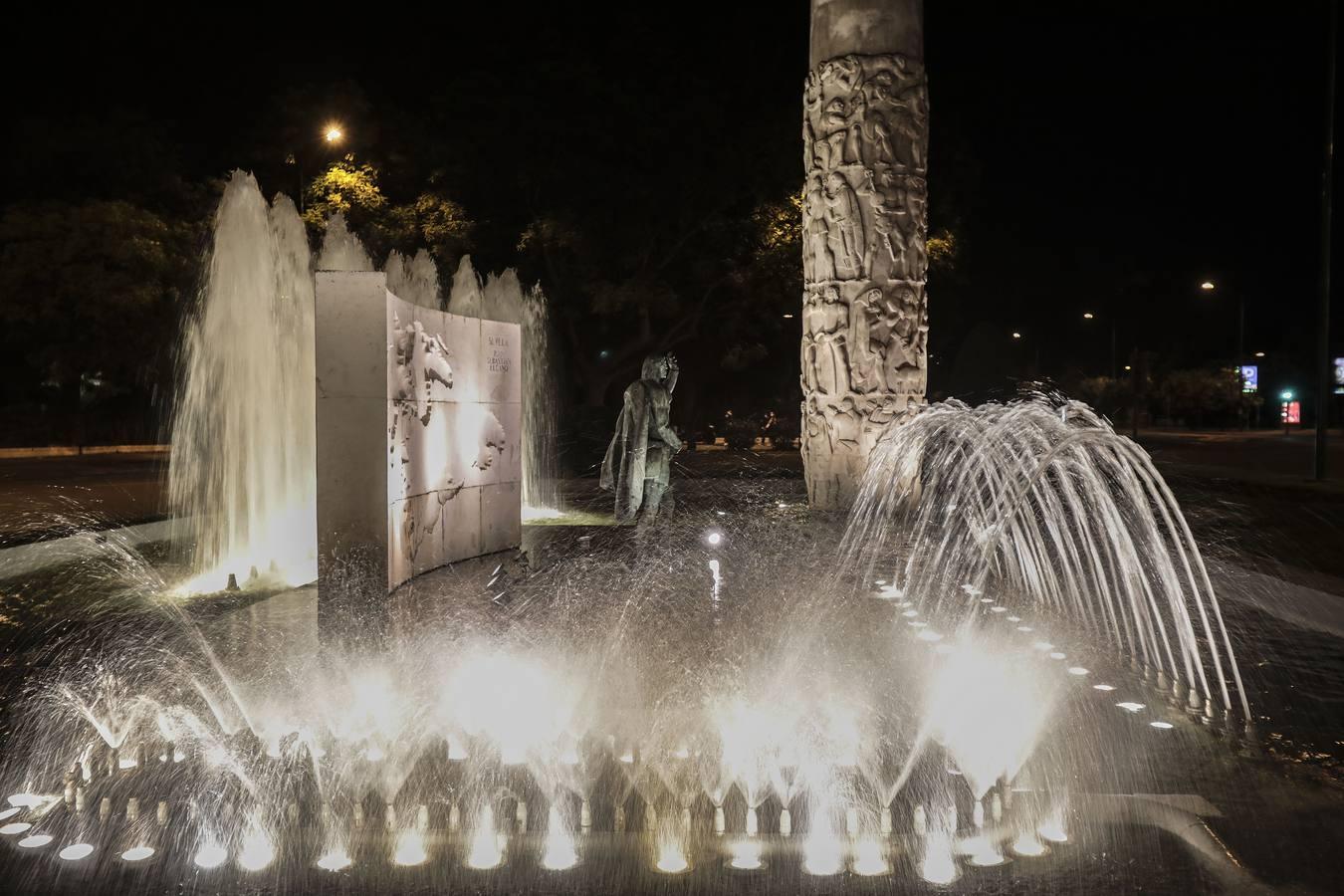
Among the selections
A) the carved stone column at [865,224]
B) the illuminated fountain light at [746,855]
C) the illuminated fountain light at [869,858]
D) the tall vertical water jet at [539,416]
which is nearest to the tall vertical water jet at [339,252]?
the tall vertical water jet at [539,416]

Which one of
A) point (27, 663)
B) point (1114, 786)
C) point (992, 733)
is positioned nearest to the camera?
point (1114, 786)

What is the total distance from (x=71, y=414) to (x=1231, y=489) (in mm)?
37929

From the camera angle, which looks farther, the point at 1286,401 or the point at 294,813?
the point at 1286,401

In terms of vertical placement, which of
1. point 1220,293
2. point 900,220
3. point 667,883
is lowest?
point 667,883

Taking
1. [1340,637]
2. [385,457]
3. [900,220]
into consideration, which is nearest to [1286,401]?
[900,220]

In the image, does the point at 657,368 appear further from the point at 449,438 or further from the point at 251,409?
the point at 251,409

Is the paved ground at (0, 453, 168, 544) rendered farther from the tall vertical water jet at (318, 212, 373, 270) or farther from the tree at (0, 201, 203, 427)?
the tall vertical water jet at (318, 212, 373, 270)

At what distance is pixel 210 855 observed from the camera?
4586 mm

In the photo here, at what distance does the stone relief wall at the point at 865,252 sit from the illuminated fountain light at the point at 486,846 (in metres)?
11.6

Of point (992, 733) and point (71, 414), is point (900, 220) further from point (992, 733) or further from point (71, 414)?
point (71, 414)

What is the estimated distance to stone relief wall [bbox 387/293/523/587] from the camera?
9.12 meters

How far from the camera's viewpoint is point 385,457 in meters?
8.32

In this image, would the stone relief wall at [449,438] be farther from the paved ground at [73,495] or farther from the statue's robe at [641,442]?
the paved ground at [73,495]

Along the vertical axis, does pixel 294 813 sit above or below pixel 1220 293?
below
